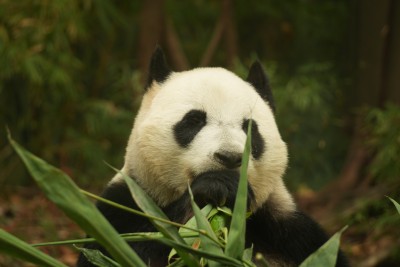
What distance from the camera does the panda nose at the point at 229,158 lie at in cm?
322

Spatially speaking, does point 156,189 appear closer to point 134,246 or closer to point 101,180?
point 134,246

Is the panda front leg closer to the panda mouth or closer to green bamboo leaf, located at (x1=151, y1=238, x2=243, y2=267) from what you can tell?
the panda mouth

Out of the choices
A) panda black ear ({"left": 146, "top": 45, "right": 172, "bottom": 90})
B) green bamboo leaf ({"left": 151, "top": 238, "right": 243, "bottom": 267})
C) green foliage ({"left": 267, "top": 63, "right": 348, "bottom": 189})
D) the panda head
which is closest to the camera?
green bamboo leaf ({"left": 151, "top": 238, "right": 243, "bottom": 267})

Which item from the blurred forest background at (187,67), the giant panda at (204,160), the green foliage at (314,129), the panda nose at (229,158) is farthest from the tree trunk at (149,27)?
the panda nose at (229,158)

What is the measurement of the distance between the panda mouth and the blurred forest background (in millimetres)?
2955

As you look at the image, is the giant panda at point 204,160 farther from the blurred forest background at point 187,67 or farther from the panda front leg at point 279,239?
the blurred forest background at point 187,67

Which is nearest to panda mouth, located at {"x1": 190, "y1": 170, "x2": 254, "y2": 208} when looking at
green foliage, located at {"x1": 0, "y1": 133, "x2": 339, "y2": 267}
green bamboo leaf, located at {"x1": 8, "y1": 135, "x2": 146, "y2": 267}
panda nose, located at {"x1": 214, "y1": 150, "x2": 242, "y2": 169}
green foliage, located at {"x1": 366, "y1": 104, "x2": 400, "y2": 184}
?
panda nose, located at {"x1": 214, "y1": 150, "x2": 242, "y2": 169}

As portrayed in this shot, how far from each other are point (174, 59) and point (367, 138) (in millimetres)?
2670

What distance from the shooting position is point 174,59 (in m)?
8.98

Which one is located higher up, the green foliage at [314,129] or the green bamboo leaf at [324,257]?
the green bamboo leaf at [324,257]

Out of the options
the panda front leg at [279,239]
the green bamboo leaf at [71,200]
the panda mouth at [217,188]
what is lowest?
the panda front leg at [279,239]

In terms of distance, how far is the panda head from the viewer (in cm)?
351

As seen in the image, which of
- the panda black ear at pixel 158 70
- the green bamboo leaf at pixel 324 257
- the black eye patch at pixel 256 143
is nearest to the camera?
the green bamboo leaf at pixel 324 257

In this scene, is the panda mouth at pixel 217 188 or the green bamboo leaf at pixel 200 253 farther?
the panda mouth at pixel 217 188
